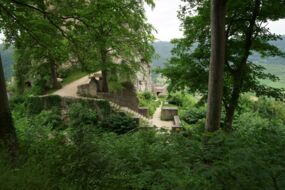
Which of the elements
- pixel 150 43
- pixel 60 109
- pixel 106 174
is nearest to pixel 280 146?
pixel 106 174

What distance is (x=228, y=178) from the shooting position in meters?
3.38

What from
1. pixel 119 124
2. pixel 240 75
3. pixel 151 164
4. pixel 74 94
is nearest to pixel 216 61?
pixel 151 164

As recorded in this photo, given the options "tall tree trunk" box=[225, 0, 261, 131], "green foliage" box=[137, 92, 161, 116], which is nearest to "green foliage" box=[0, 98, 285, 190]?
"tall tree trunk" box=[225, 0, 261, 131]

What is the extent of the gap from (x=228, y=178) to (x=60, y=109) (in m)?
17.6

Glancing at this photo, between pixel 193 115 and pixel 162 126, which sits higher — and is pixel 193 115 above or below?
below

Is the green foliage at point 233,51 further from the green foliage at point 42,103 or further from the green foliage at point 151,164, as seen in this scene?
the green foliage at point 42,103

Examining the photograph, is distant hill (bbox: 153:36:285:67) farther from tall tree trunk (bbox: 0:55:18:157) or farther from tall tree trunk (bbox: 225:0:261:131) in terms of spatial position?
tall tree trunk (bbox: 0:55:18:157)

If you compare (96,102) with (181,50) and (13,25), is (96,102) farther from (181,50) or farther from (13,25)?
(13,25)

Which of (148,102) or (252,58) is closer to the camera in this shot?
(252,58)

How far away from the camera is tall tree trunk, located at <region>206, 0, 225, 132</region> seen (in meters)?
5.84

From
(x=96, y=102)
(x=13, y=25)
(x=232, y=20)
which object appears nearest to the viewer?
(x=13, y=25)

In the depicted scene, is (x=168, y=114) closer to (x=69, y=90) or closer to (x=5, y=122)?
(x=69, y=90)

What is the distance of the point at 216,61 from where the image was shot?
6016mm

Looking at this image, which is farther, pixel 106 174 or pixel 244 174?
pixel 106 174
